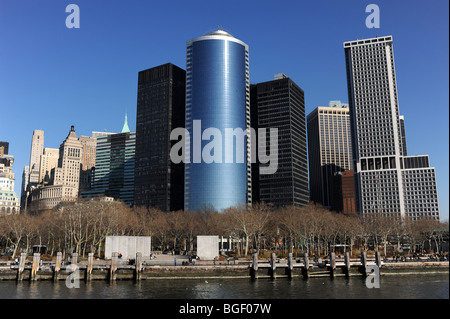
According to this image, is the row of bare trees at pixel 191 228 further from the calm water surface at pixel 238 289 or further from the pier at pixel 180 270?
the calm water surface at pixel 238 289

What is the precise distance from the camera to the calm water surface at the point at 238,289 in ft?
193

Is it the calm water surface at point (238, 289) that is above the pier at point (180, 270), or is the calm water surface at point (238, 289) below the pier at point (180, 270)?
below

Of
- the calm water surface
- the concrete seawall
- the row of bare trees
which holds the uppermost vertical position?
the row of bare trees

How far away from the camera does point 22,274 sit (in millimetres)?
74312

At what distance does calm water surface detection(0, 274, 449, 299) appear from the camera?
58781mm

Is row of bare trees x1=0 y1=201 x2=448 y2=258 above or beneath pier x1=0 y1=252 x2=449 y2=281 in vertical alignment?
above

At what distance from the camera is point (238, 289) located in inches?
2552

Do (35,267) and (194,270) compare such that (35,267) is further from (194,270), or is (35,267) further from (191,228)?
(191,228)

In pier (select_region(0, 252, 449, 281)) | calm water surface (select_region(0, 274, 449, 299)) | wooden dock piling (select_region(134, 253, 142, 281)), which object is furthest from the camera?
pier (select_region(0, 252, 449, 281))

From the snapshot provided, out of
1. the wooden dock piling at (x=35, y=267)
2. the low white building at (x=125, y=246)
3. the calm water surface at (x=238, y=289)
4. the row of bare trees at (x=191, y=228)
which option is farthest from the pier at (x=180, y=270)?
the row of bare trees at (x=191, y=228)

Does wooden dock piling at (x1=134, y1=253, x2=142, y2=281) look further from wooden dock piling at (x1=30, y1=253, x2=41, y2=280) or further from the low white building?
the low white building

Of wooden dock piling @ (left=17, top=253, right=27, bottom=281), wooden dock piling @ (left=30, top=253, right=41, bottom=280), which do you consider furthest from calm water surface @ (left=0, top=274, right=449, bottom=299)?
wooden dock piling @ (left=30, top=253, right=41, bottom=280)

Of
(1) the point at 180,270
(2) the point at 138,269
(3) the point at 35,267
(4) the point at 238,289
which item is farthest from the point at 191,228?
(4) the point at 238,289
